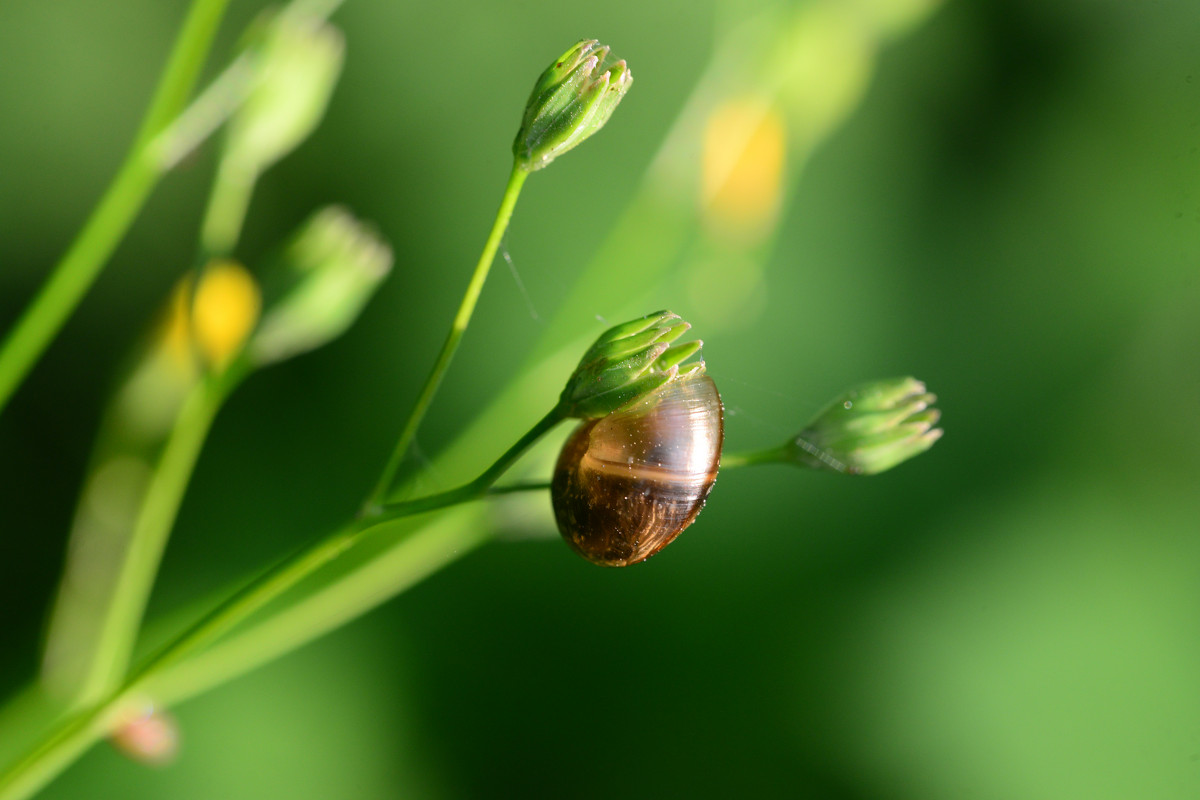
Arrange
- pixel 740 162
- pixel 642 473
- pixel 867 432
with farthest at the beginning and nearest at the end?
pixel 740 162
pixel 867 432
pixel 642 473

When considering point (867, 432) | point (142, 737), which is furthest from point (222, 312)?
point (867, 432)

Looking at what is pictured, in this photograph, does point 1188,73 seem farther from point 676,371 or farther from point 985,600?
point 676,371

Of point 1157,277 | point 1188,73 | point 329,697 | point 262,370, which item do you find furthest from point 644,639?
point 1188,73

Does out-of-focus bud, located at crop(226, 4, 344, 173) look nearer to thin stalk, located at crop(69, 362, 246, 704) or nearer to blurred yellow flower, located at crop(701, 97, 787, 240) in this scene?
thin stalk, located at crop(69, 362, 246, 704)

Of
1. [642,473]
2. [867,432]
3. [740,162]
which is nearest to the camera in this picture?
[642,473]

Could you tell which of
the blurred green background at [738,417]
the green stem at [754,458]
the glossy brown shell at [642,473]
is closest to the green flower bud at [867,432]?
the green stem at [754,458]

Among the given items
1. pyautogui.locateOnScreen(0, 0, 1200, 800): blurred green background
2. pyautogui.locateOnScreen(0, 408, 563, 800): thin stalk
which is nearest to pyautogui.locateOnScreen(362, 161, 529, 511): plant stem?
pyautogui.locateOnScreen(0, 408, 563, 800): thin stalk

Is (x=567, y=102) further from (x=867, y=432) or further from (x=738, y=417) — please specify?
(x=738, y=417)
